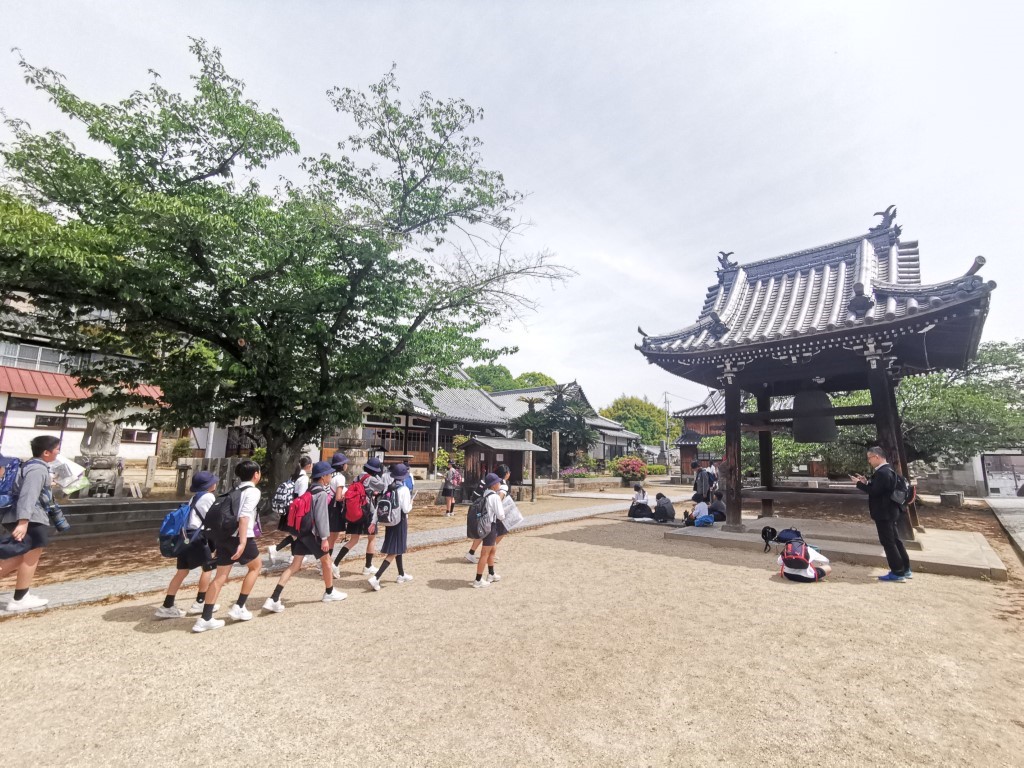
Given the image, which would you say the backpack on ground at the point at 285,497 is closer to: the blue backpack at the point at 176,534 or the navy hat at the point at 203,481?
A: the navy hat at the point at 203,481

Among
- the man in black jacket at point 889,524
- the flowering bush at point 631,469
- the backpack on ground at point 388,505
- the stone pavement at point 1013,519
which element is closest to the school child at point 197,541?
the backpack on ground at point 388,505

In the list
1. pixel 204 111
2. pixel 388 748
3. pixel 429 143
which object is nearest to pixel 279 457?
pixel 204 111

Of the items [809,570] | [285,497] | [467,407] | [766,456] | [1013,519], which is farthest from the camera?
[467,407]

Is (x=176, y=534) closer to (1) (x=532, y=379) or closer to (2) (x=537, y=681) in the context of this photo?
(2) (x=537, y=681)

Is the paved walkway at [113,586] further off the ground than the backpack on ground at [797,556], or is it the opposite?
the backpack on ground at [797,556]

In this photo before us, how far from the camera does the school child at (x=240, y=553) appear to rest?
4.75m

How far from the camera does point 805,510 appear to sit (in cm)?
1652

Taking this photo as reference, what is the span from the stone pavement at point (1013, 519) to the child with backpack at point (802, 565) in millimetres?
5132

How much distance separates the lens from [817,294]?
10.4 metres

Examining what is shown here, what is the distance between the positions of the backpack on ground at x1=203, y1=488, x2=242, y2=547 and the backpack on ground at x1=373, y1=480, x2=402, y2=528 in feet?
5.77

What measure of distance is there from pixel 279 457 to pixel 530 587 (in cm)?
801

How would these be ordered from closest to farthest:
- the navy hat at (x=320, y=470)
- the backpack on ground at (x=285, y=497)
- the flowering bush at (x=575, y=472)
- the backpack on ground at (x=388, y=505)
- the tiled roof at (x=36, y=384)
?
the backpack on ground at (x=285, y=497)
the navy hat at (x=320, y=470)
the backpack on ground at (x=388, y=505)
the tiled roof at (x=36, y=384)
the flowering bush at (x=575, y=472)

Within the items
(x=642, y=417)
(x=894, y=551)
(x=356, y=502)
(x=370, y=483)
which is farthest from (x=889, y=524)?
(x=642, y=417)

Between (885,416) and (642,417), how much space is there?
50.7m
